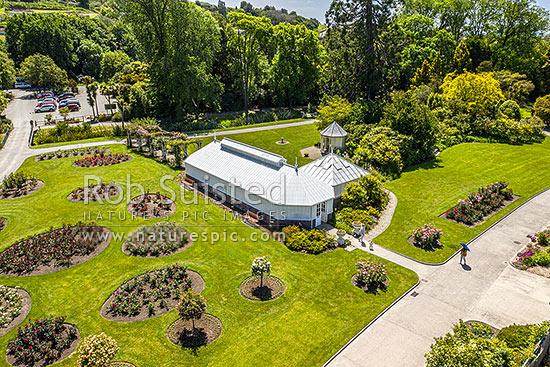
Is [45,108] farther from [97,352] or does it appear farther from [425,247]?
[425,247]

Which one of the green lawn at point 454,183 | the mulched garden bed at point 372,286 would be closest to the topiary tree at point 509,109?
the green lawn at point 454,183

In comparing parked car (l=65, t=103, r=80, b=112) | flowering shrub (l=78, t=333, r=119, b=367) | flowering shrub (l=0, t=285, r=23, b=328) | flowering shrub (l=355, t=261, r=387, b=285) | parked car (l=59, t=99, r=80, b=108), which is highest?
parked car (l=59, t=99, r=80, b=108)

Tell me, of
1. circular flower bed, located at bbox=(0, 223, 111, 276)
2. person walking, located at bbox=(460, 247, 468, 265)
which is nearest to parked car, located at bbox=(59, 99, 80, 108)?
circular flower bed, located at bbox=(0, 223, 111, 276)

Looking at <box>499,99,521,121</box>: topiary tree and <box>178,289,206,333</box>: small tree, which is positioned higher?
<box>499,99,521,121</box>: topiary tree

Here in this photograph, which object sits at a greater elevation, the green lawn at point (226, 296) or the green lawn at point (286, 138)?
the green lawn at point (286, 138)

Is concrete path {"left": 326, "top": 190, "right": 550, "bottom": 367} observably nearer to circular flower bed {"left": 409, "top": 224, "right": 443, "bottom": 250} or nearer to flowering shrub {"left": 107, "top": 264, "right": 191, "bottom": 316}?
circular flower bed {"left": 409, "top": 224, "right": 443, "bottom": 250}

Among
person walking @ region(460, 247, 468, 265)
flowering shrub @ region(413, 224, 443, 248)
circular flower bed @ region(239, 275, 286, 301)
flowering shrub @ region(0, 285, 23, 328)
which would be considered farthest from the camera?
flowering shrub @ region(413, 224, 443, 248)

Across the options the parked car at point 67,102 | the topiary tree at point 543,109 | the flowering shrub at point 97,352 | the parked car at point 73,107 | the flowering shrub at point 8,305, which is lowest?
the flowering shrub at point 8,305

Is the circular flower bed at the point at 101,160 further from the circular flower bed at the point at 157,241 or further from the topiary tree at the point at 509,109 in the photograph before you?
the topiary tree at the point at 509,109
